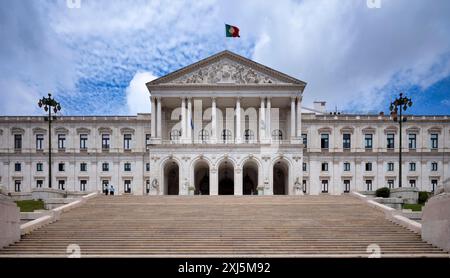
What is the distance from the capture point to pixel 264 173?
45.3 metres

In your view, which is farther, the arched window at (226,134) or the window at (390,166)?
the window at (390,166)

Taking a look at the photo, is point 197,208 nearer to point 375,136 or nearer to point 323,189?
point 323,189

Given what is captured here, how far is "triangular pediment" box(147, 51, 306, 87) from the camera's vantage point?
4775 cm

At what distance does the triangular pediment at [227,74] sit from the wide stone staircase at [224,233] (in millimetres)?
24390

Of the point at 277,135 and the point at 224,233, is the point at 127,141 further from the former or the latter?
the point at 224,233

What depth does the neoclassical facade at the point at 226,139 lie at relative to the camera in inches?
1892

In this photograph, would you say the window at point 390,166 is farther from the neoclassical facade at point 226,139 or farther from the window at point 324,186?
the window at point 324,186

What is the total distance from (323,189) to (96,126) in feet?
127

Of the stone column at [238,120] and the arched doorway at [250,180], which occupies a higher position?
the stone column at [238,120]

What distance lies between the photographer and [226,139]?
5100 cm

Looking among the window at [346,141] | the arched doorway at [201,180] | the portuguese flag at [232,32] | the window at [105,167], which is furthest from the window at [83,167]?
the window at [346,141]

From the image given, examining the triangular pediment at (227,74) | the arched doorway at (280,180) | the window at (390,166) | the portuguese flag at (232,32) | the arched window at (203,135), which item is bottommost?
the arched doorway at (280,180)

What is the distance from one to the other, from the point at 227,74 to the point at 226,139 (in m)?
9.36
